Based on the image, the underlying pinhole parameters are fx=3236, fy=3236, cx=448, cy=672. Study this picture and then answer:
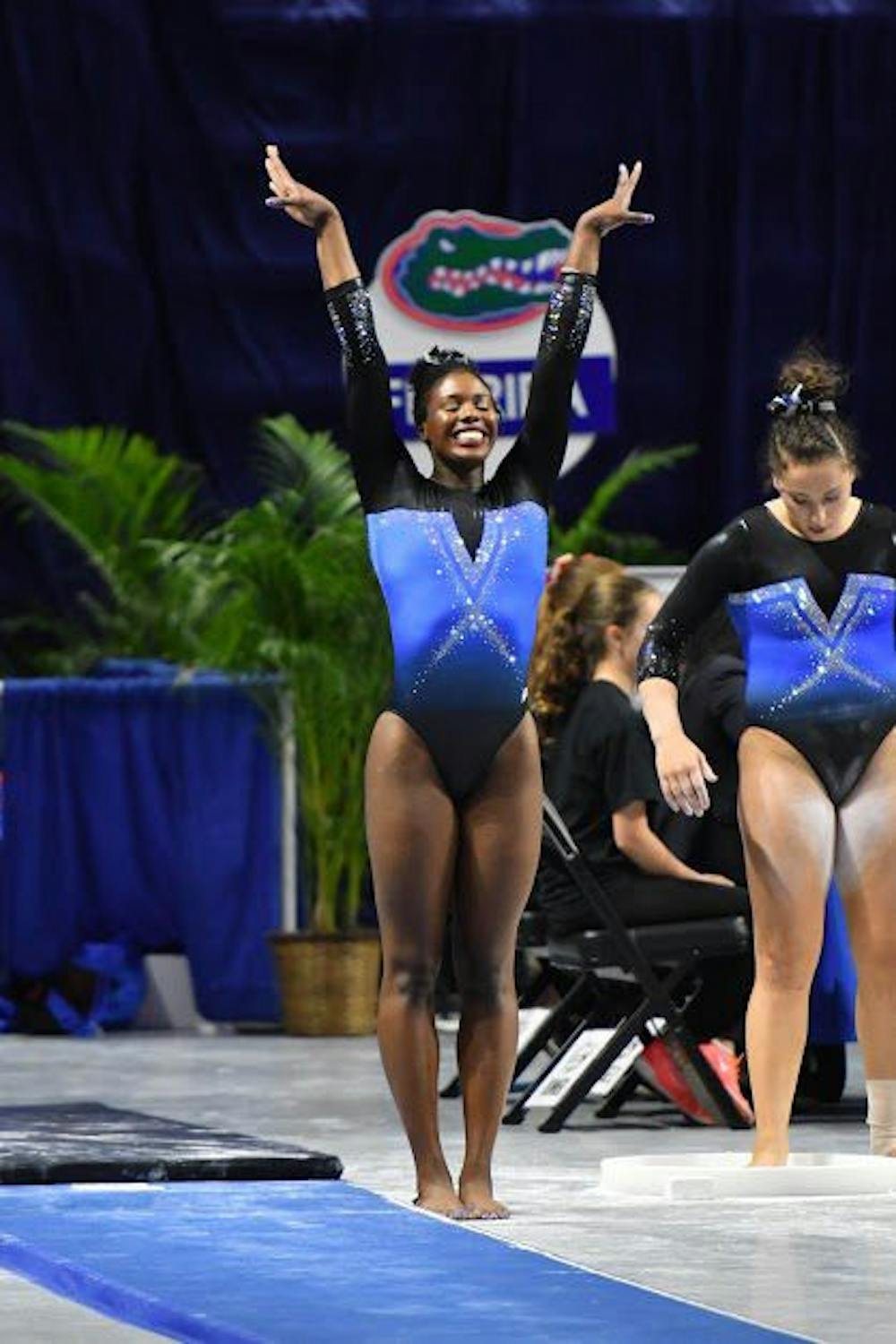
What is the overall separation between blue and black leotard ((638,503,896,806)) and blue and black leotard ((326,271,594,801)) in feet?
2.42

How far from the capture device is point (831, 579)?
21.8ft

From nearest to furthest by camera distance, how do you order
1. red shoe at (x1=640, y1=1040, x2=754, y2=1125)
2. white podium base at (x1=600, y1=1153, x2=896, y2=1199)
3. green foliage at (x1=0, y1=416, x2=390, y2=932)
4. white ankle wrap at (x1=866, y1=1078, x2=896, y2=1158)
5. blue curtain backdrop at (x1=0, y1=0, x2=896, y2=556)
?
white podium base at (x1=600, y1=1153, x2=896, y2=1199) → white ankle wrap at (x1=866, y1=1078, x2=896, y2=1158) → red shoe at (x1=640, y1=1040, x2=754, y2=1125) → green foliage at (x1=0, y1=416, x2=390, y2=932) → blue curtain backdrop at (x1=0, y1=0, x2=896, y2=556)

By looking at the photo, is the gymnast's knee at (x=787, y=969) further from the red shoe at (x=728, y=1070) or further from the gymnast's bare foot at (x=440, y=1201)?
the red shoe at (x=728, y=1070)

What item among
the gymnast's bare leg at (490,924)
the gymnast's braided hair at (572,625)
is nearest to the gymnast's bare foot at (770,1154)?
the gymnast's bare leg at (490,924)

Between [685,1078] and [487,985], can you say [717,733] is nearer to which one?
[685,1078]

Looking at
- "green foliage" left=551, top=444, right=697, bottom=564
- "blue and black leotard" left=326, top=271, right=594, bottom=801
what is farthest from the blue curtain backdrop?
"blue and black leotard" left=326, top=271, right=594, bottom=801

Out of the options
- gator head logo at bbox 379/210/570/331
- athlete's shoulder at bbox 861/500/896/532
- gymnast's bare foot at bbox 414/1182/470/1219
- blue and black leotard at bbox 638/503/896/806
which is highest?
gator head logo at bbox 379/210/570/331

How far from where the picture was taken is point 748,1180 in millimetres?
6398

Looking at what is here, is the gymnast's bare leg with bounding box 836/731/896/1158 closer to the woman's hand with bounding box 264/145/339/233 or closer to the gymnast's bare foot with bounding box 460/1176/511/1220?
the gymnast's bare foot with bounding box 460/1176/511/1220

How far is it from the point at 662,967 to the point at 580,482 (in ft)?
23.0

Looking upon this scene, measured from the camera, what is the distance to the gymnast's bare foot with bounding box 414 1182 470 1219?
589 centimetres

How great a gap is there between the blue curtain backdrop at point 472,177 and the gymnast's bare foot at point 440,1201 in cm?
931

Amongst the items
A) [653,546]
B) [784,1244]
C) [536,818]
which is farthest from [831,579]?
[653,546]

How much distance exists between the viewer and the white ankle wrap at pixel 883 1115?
22.3 feet
